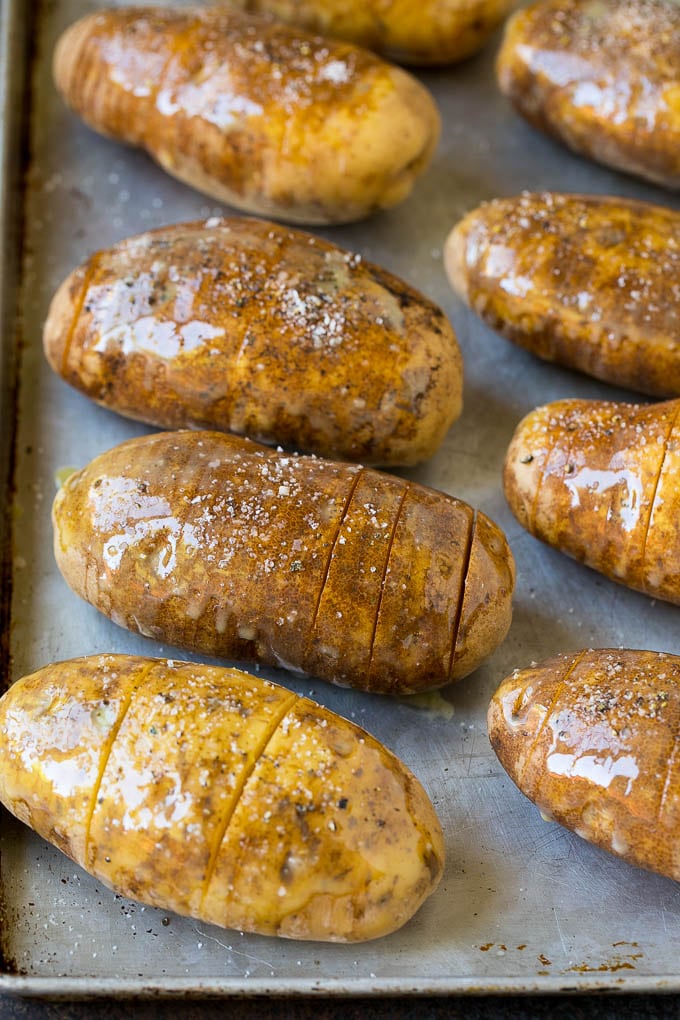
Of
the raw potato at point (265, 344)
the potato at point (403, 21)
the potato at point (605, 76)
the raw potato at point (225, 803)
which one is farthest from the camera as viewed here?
the potato at point (403, 21)

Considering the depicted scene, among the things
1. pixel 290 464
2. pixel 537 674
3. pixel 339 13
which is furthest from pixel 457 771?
pixel 339 13

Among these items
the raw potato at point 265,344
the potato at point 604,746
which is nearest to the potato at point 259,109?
the raw potato at point 265,344

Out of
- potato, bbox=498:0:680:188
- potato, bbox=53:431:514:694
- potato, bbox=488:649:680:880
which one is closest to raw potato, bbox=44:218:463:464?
potato, bbox=53:431:514:694

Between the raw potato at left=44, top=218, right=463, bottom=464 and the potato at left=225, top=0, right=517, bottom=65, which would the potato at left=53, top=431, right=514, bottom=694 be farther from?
the potato at left=225, top=0, right=517, bottom=65

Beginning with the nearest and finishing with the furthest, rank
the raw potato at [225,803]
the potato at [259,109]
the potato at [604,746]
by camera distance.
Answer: the raw potato at [225,803] < the potato at [604,746] < the potato at [259,109]

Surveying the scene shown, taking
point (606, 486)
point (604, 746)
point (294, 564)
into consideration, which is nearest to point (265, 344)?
point (294, 564)

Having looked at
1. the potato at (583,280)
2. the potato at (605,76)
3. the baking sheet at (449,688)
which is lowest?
the baking sheet at (449,688)

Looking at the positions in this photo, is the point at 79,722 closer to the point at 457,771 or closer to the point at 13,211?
the point at 457,771

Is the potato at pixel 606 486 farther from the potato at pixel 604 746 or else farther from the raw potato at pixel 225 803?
the raw potato at pixel 225 803
